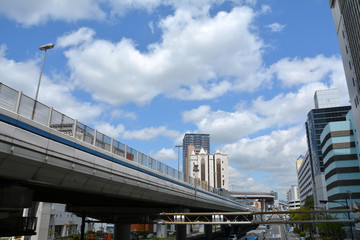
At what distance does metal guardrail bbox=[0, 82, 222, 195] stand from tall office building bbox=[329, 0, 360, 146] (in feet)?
125

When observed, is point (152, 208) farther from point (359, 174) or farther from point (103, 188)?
point (359, 174)

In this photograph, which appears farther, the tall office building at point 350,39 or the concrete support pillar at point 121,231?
the tall office building at point 350,39

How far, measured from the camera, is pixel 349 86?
54.4 m

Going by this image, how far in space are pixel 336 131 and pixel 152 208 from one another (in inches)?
1947

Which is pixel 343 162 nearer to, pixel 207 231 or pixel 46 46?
pixel 207 231

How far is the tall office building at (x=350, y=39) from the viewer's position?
143 ft

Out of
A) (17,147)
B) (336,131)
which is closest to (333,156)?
(336,131)

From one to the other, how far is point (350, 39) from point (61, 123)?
1912 inches

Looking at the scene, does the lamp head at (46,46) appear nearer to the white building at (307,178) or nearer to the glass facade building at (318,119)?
the glass facade building at (318,119)

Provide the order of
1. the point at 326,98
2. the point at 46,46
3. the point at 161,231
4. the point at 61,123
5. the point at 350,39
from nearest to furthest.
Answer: the point at 61,123
the point at 46,46
the point at 350,39
the point at 161,231
the point at 326,98

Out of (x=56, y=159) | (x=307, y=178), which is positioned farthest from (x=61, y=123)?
(x=307, y=178)

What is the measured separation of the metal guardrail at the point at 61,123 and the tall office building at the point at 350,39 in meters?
38.0

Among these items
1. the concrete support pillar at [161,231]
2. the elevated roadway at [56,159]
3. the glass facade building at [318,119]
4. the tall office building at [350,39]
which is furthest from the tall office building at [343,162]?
the elevated roadway at [56,159]

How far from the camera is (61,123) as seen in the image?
A: 55.3ft
